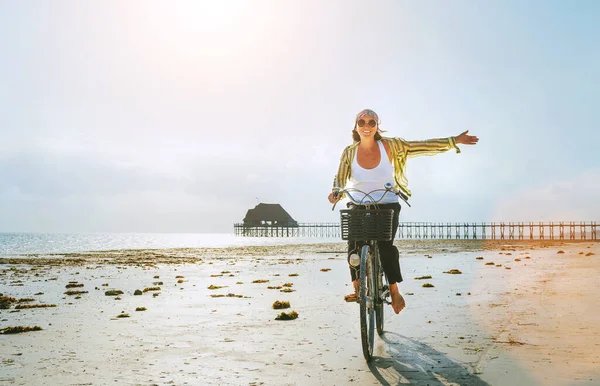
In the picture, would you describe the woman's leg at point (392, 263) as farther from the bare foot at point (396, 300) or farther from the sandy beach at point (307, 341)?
the sandy beach at point (307, 341)

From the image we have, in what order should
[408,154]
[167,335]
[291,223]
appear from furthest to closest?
[291,223]
[167,335]
[408,154]

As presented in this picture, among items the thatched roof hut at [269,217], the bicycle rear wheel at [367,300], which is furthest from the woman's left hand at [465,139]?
the thatched roof hut at [269,217]

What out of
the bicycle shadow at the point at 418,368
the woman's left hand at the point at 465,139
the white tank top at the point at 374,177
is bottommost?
the bicycle shadow at the point at 418,368

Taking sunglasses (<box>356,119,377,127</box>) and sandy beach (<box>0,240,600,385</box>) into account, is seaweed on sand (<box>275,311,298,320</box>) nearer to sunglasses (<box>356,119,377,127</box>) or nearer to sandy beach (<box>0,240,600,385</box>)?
sandy beach (<box>0,240,600,385</box>)

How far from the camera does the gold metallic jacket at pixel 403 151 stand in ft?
21.2

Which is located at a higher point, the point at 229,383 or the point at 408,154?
the point at 408,154

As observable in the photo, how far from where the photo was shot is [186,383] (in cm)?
477

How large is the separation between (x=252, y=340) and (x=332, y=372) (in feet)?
6.40

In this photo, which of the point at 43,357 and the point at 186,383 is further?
the point at 43,357

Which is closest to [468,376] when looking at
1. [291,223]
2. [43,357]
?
[43,357]

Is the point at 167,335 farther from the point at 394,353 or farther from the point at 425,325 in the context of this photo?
the point at 425,325

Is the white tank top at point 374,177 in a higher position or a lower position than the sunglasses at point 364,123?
lower

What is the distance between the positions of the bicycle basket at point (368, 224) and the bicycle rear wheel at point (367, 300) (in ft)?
1.02

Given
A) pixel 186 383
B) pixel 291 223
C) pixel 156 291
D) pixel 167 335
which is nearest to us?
pixel 186 383
